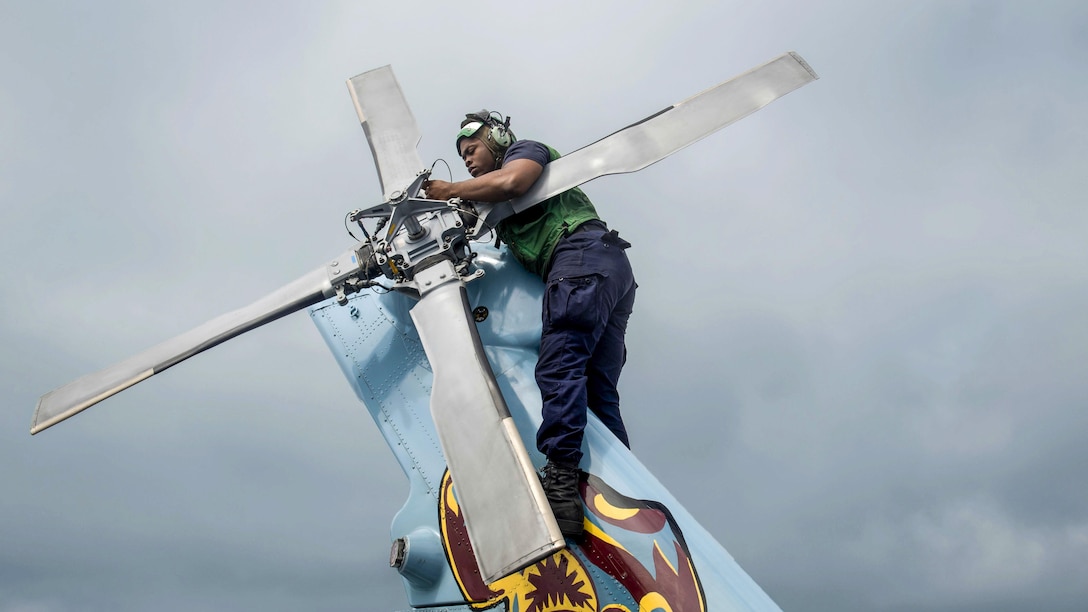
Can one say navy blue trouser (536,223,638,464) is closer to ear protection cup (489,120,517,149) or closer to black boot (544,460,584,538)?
black boot (544,460,584,538)

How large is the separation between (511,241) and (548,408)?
1.79 m

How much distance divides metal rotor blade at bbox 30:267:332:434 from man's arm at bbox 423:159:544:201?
4.21 feet

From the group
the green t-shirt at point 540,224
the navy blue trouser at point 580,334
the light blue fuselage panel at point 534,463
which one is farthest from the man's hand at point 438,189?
the navy blue trouser at point 580,334

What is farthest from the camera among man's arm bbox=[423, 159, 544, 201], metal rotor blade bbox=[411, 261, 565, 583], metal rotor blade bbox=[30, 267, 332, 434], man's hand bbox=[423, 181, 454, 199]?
metal rotor blade bbox=[30, 267, 332, 434]

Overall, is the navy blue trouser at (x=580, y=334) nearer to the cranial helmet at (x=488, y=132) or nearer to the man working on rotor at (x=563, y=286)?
the man working on rotor at (x=563, y=286)

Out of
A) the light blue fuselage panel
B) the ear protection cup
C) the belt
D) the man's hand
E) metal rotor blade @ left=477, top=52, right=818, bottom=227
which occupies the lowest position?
the light blue fuselage panel

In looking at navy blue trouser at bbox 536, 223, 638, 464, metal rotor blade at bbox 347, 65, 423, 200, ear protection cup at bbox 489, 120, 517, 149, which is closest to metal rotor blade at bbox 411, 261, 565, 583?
navy blue trouser at bbox 536, 223, 638, 464

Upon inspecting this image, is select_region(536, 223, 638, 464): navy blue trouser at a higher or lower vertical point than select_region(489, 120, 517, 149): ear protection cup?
lower

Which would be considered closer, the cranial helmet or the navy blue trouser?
the navy blue trouser

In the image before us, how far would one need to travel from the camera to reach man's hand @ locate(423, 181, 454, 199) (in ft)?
20.6

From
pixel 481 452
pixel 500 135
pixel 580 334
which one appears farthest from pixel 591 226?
pixel 481 452

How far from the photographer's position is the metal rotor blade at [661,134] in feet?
20.9

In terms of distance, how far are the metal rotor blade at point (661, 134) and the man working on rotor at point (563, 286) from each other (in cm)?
16

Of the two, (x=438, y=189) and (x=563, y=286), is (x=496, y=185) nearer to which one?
(x=438, y=189)
